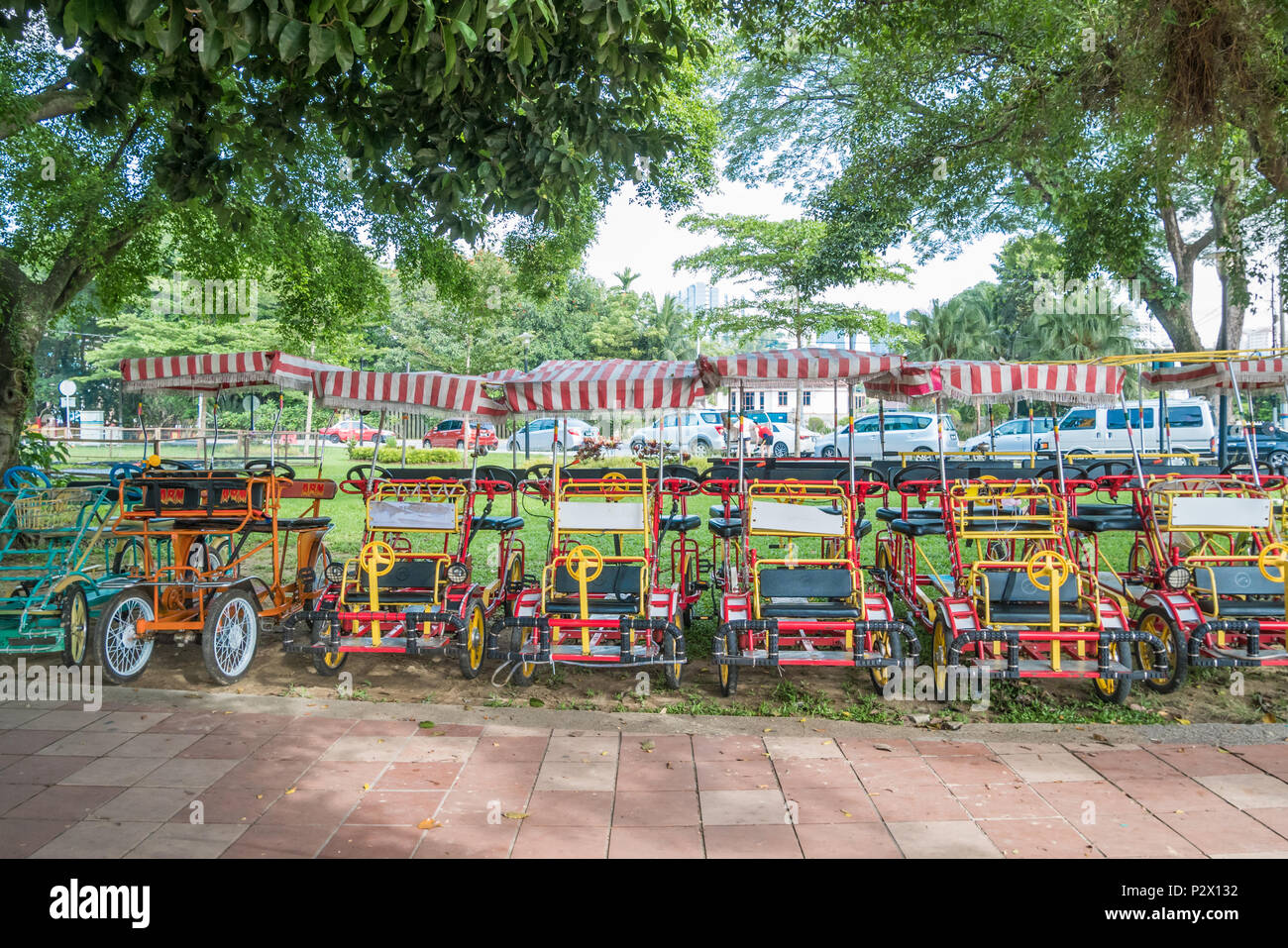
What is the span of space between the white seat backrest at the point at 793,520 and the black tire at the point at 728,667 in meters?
0.92

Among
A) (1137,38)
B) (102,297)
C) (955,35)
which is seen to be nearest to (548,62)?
(1137,38)

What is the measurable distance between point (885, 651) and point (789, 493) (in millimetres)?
1472

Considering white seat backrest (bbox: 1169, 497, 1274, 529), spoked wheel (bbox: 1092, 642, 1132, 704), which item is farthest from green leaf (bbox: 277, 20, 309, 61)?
white seat backrest (bbox: 1169, 497, 1274, 529)

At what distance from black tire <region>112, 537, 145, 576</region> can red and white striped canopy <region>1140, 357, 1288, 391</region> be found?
9.96 meters

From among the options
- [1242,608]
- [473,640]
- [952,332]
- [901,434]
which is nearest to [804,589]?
[473,640]

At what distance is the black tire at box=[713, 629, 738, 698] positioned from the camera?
5.71 m

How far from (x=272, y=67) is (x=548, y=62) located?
1.65 metres

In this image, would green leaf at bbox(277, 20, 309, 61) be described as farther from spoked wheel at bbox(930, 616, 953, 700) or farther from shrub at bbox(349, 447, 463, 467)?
shrub at bbox(349, 447, 463, 467)

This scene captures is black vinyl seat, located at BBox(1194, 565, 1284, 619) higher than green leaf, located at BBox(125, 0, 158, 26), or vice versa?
green leaf, located at BBox(125, 0, 158, 26)

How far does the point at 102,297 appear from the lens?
37.8ft

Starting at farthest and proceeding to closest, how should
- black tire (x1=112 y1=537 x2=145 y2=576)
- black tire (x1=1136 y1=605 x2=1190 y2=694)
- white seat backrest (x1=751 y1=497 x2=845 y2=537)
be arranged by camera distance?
1. black tire (x1=112 y1=537 x2=145 y2=576)
2. white seat backrest (x1=751 y1=497 x2=845 y2=537)
3. black tire (x1=1136 y1=605 x2=1190 y2=694)

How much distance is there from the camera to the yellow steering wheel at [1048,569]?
5.61 meters

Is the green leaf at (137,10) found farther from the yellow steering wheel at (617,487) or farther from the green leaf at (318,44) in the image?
the yellow steering wheel at (617,487)

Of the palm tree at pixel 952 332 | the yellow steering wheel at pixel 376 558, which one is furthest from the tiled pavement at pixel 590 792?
the palm tree at pixel 952 332
